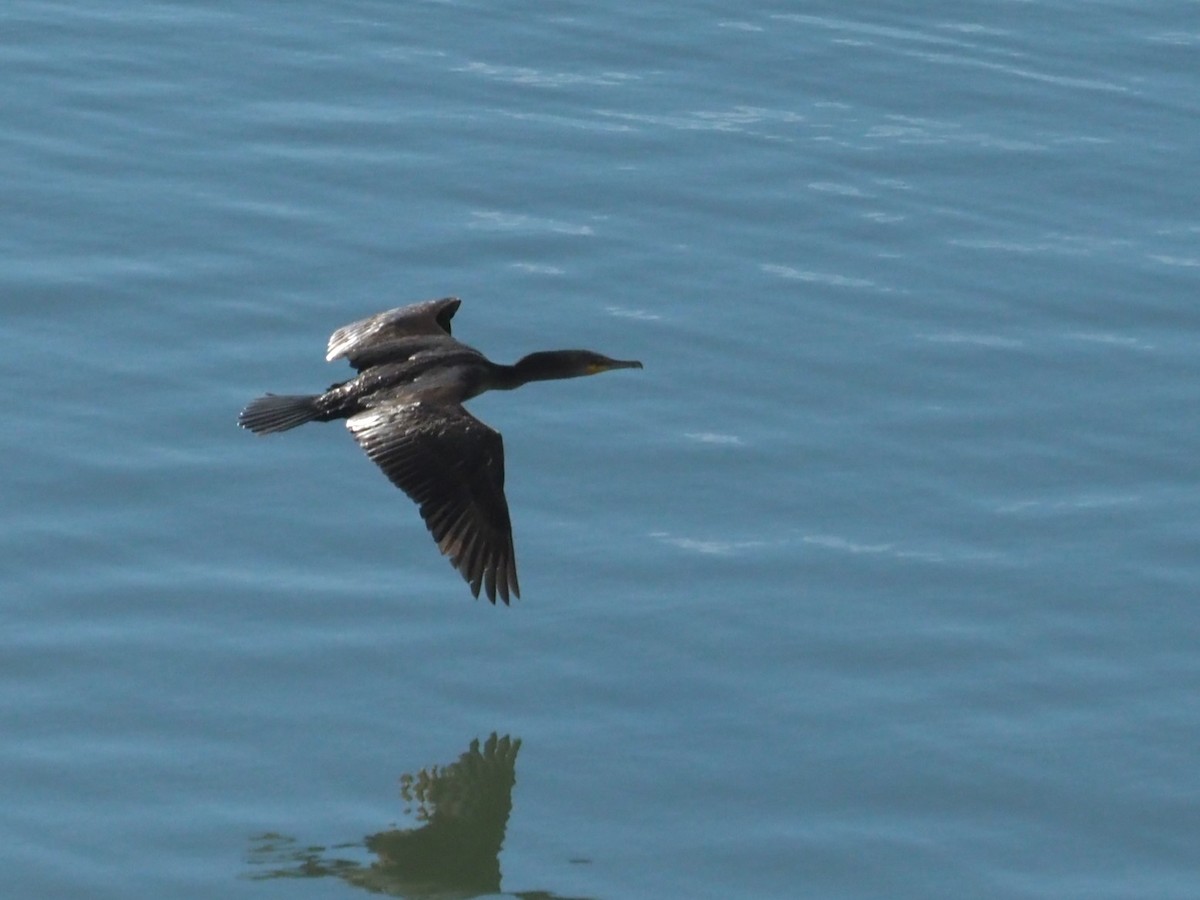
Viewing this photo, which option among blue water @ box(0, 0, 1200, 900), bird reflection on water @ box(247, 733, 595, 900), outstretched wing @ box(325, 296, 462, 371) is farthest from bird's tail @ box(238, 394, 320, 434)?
bird reflection on water @ box(247, 733, 595, 900)

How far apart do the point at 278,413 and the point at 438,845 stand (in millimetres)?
1895

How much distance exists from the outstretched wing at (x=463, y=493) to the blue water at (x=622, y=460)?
495 mm

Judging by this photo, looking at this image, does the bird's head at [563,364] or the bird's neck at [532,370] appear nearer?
the bird's neck at [532,370]

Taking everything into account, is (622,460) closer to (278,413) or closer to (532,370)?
(532,370)

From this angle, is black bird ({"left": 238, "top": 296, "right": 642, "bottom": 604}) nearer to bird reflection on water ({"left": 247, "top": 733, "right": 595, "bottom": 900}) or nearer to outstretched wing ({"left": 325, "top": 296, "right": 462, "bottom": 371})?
outstretched wing ({"left": 325, "top": 296, "right": 462, "bottom": 371})

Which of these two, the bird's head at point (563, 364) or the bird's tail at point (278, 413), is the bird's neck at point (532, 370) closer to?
the bird's head at point (563, 364)

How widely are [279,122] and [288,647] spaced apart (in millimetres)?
5868

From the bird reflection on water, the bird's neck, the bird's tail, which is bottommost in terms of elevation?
the bird reflection on water

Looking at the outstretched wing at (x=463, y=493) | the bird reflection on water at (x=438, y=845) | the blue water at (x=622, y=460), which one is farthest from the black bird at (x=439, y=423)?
the bird reflection on water at (x=438, y=845)

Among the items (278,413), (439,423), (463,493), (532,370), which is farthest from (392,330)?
(463,493)

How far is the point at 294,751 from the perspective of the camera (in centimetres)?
875

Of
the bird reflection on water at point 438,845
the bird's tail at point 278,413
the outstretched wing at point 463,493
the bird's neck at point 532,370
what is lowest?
the bird reflection on water at point 438,845

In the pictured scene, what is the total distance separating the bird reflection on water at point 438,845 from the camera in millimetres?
8148

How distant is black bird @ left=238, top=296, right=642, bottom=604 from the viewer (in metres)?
9.02
